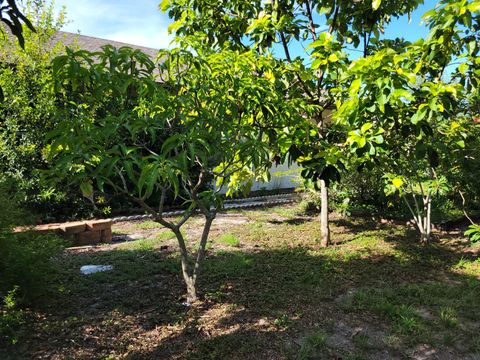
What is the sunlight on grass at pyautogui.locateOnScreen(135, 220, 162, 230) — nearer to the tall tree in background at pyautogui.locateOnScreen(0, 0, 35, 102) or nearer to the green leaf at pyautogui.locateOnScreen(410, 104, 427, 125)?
the green leaf at pyautogui.locateOnScreen(410, 104, 427, 125)

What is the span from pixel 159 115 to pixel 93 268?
2.92 m

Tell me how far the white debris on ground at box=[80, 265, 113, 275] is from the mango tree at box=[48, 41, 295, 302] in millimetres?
1698

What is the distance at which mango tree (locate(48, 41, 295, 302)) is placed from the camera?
2.61 m

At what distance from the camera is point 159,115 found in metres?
2.93

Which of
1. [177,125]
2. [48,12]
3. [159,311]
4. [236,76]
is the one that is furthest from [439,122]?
[48,12]

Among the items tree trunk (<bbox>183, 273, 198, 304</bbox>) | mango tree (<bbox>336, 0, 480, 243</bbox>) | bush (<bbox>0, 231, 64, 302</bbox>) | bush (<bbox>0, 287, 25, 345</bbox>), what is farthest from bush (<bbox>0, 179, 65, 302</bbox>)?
mango tree (<bbox>336, 0, 480, 243</bbox>)

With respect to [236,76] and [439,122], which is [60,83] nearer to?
[236,76]

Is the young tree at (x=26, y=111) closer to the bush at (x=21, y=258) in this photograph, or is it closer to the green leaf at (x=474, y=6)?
the bush at (x=21, y=258)

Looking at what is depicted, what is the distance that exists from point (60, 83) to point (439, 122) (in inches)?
187

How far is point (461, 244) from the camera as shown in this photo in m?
6.41

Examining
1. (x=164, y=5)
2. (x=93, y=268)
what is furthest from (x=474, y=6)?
(x=93, y=268)

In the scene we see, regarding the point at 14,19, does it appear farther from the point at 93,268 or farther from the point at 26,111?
the point at 26,111

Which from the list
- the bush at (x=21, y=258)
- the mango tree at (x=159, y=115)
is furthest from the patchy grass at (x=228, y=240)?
the bush at (x=21, y=258)

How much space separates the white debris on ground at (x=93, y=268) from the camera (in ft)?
15.9
